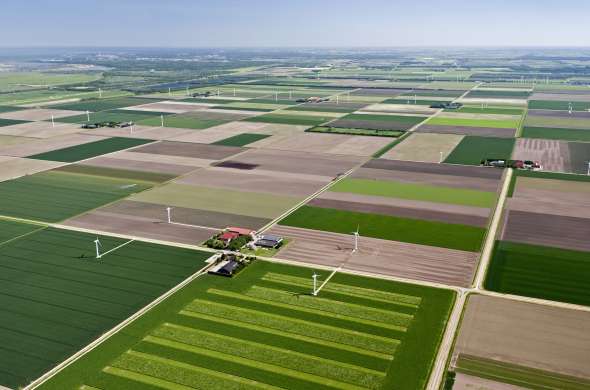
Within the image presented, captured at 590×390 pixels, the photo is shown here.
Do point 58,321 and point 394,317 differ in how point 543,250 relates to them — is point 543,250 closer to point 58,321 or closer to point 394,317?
point 394,317

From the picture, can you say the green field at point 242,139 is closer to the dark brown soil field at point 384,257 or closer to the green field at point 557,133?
the dark brown soil field at point 384,257

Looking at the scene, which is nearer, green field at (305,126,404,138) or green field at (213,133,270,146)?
green field at (213,133,270,146)

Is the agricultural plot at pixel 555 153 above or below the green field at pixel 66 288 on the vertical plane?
above

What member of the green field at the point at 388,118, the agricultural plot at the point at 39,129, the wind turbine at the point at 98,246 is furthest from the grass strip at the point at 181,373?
the green field at the point at 388,118

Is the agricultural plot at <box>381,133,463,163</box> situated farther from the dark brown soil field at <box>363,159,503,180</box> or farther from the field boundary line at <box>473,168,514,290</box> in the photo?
the field boundary line at <box>473,168,514,290</box>

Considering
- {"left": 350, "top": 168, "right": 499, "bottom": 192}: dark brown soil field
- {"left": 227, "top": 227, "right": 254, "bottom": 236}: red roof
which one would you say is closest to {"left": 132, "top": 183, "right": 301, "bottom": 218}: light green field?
{"left": 227, "top": 227, "right": 254, "bottom": 236}: red roof

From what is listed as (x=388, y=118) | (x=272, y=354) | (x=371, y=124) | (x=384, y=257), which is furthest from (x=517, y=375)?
(x=388, y=118)
